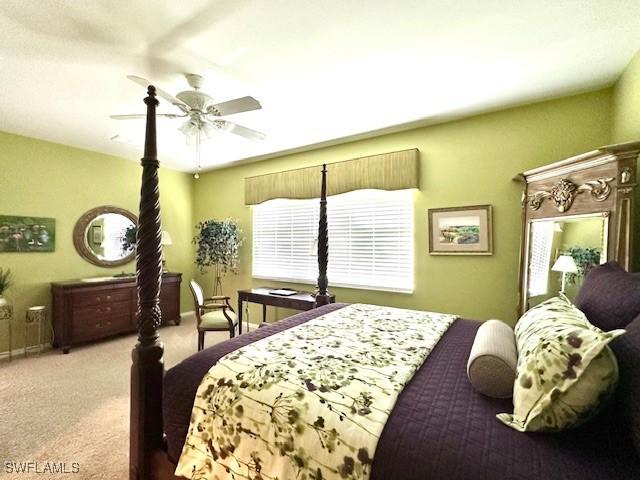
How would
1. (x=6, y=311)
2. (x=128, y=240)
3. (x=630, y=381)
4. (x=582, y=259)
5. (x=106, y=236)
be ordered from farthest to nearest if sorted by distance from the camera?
(x=128, y=240), (x=106, y=236), (x=6, y=311), (x=582, y=259), (x=630, y=381)

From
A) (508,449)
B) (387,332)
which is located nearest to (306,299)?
(387,332)

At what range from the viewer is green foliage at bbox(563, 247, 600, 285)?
203cm

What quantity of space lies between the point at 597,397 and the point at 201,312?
345 centimetres

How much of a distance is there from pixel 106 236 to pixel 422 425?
493 cm

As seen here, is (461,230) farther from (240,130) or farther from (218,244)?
(218,244)

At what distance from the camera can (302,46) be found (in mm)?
1968

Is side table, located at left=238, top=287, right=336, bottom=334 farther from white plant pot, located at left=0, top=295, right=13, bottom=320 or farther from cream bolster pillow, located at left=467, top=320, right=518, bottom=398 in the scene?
white plant pot, located at left=0, top=295, right=13, bottom=320

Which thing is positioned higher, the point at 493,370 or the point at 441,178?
the point at 441,178

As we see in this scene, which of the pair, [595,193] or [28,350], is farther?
[28,350]

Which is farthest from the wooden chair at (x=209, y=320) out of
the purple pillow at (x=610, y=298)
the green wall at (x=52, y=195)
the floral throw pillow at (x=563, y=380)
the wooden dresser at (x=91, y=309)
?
the purple pillow at (x=610, y=298)

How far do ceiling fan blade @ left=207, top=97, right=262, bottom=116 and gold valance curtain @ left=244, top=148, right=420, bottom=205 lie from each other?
5.78 feet

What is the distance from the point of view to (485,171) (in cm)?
298

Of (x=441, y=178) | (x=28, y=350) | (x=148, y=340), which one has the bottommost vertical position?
(x=28, y=350)

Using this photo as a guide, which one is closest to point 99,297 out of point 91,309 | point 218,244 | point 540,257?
point 91,309
